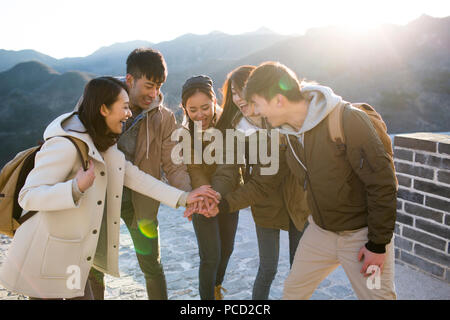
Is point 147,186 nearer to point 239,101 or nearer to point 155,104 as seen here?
point 155,104

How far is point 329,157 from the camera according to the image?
223 centimetres

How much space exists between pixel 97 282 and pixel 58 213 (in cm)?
114

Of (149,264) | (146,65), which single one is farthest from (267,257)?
(146,65)

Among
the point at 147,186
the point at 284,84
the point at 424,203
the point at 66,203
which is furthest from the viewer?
the point at 424,203

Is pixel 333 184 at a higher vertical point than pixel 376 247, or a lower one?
higher

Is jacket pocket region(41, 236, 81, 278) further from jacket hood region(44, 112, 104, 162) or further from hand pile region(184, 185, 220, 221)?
hand pile region(184, 185, 220, 221)

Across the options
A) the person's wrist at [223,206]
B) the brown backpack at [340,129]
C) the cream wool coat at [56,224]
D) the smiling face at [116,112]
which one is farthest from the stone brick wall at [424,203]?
the cream wool coat at [56,224]

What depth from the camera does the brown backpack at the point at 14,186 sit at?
88.0 inches

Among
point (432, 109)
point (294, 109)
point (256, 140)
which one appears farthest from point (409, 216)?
point (432, 109)

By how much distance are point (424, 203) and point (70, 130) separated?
12.7ft

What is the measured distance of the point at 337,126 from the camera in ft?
7.13

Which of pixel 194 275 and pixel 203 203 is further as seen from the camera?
pixel 194 275

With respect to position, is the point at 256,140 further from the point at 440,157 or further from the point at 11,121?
the point at 11,121

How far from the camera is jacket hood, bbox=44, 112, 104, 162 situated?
87.6 inches
